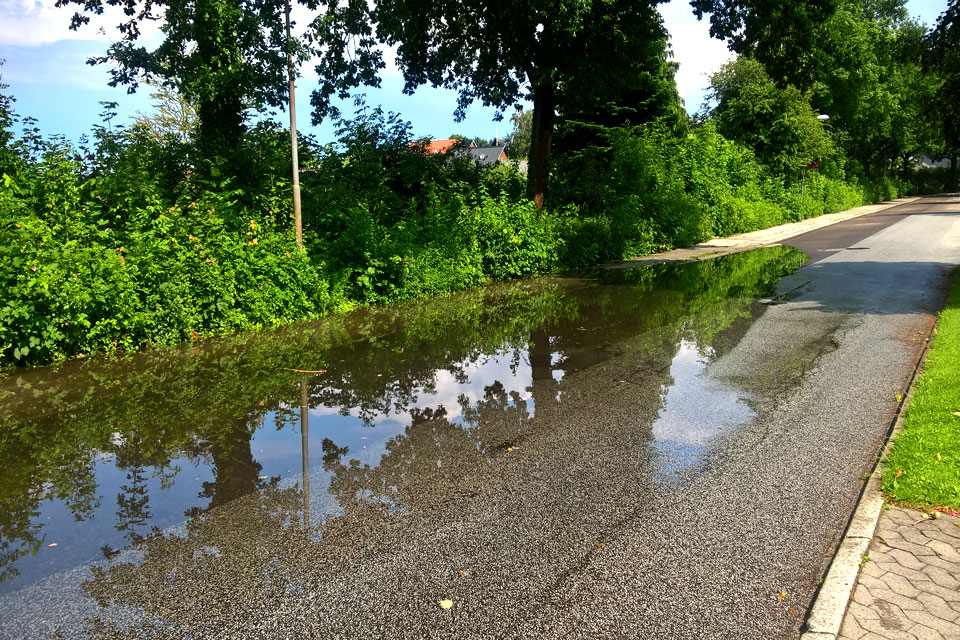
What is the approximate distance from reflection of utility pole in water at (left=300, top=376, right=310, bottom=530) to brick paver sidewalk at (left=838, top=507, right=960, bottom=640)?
3.26 m

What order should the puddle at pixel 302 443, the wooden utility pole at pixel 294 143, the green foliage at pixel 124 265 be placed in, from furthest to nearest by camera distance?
the wooden utility pole at pixel 294 143 → the green foliage at pixel 124 265 → the puddle at pixel 302 443

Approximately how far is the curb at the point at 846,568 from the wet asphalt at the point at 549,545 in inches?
2.8

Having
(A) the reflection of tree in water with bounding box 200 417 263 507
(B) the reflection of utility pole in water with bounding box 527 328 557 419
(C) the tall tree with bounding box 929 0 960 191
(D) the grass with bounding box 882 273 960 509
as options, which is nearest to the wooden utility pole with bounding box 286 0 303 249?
(B) the reflection of utility pole in water with bounding box 527 328 557 419

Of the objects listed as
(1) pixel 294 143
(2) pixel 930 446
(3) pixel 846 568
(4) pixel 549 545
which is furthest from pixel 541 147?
(3) pixel 846 568

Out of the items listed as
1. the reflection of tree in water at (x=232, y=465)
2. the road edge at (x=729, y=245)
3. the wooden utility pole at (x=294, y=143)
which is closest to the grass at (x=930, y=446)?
the reflection of tree in water at (x=232, y=465)

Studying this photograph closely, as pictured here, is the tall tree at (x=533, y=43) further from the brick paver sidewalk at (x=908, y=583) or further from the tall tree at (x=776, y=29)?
the brick paver sidewalk at (x=908, y=583)

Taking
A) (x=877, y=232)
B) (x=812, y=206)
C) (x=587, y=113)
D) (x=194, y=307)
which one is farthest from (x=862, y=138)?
(x=194, y=307)

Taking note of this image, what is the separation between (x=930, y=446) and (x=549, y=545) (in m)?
3.36

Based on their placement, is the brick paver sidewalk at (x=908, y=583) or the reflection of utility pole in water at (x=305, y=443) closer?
the brick paver sidewalk at (x=908, y=583)

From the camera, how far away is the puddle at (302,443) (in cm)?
393

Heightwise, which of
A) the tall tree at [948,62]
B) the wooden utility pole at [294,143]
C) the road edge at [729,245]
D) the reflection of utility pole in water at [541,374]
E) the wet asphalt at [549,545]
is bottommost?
the wet asphalt at [549,545]

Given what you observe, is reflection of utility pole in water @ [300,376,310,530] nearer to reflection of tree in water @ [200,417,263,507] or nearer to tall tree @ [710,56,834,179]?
reflection of tree in water @ [200,417,263,507]

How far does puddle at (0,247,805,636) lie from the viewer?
3.93 meters

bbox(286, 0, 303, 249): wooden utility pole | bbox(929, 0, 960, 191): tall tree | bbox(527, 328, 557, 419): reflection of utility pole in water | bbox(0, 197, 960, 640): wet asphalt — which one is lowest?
bbox(0, 197, 960, 640): wet asphalt
